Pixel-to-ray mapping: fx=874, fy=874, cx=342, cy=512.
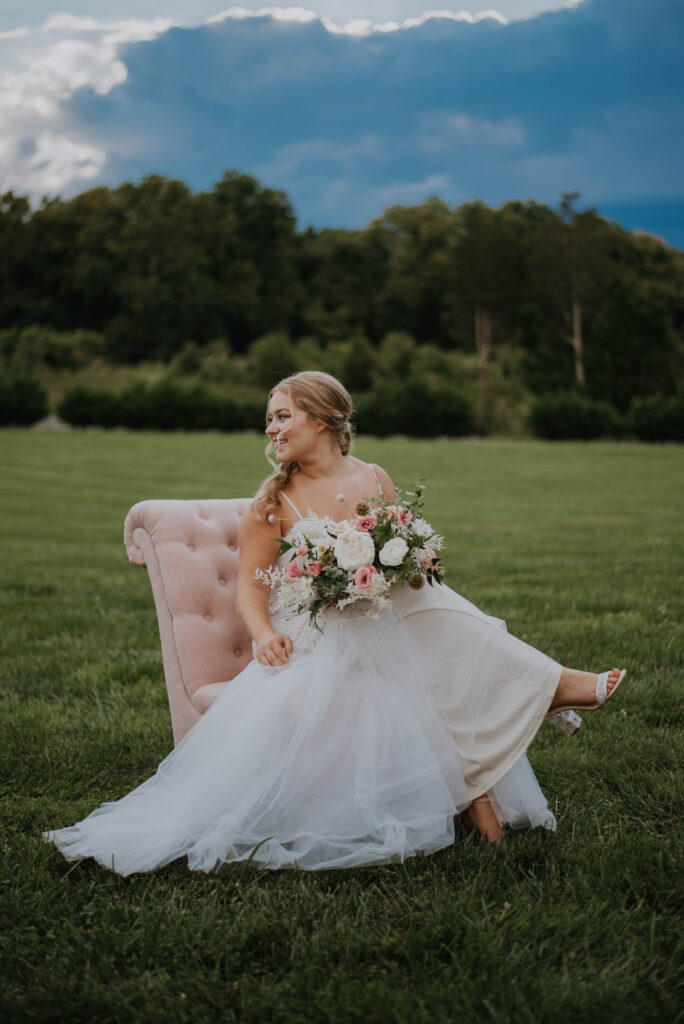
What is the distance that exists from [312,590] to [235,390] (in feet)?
135

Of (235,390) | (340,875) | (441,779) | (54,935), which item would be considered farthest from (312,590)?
(235,390)

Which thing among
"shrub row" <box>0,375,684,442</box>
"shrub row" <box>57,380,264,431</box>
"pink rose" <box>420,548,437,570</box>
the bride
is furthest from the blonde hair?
"shrub row" <box>57,380,264,431</box>

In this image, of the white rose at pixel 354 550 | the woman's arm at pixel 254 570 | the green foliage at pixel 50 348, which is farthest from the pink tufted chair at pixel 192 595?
the green foliage at pixel 50 348

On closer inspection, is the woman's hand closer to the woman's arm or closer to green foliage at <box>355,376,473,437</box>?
the woman's arm

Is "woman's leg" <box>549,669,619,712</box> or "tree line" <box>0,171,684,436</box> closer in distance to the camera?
"woman's leg" <box>549,669,619,712</box>

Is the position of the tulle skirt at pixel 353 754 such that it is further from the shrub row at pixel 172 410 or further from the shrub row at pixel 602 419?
the shrub row at pixel 172 410

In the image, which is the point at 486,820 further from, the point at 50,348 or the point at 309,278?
the point at 309,278

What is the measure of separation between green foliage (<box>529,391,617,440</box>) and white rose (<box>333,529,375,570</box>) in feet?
106

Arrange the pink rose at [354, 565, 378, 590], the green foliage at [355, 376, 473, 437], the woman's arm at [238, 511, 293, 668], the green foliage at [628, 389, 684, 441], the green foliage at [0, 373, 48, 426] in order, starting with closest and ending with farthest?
the pink rose at [354, 565, 378, 590] → the woman's arm at [238, 511, 293, 668] → the green foliage at [628, 389, 684, 441] → the green foliage at [0, 373, 48, 426] → the green foliage at [355, 376, 473, 437]

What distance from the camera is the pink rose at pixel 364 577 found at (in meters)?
2.95

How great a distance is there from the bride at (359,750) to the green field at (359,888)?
0.36 feet

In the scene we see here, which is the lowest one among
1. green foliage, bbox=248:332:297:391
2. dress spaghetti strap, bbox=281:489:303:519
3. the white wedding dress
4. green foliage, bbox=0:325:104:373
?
the white wedding dress

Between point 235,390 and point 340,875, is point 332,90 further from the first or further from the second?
point 340,875

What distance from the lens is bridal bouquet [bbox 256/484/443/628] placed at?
300cm
